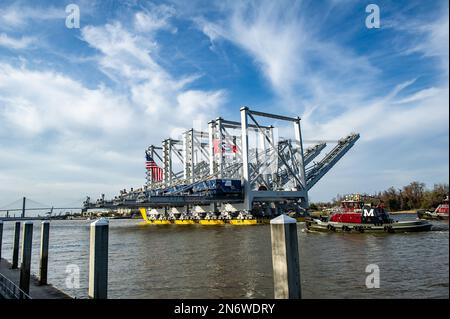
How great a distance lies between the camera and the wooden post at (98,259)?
802 centimetres

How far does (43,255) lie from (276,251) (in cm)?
1318

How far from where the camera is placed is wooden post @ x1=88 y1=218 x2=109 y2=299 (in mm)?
8023

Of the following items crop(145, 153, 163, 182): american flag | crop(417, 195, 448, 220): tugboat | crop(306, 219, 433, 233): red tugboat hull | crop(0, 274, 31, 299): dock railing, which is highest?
crop(145, 153, 163, 182): american flag

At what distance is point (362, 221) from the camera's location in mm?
34688

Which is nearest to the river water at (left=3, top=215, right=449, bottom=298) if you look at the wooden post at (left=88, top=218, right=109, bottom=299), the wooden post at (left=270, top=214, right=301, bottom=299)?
the wooden post at (left=88, top=218, right=109, bottom=299)

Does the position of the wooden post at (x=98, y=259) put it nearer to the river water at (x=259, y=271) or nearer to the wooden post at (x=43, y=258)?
the river water at (x=259, y=271)

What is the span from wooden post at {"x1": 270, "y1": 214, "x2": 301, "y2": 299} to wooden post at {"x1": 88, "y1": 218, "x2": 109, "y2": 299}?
4.40 metres

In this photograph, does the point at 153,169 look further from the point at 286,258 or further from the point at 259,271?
the point at 286,258

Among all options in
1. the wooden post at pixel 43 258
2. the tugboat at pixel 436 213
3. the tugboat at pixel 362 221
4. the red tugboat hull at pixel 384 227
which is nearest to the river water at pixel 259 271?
the wooden post at pixel 43 258

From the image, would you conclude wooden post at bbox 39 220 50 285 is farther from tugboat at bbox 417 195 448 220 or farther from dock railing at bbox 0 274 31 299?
tugboat at bbox 417 195 448 220

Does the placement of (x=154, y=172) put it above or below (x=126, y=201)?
above

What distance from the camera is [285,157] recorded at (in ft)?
236
